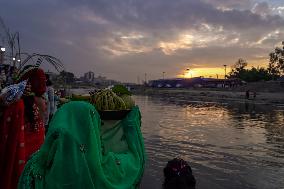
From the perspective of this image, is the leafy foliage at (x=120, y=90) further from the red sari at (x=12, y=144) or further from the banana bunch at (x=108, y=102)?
the red sari at (x=12, y=144)

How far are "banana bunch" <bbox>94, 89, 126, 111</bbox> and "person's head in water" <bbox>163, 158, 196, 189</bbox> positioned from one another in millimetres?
833

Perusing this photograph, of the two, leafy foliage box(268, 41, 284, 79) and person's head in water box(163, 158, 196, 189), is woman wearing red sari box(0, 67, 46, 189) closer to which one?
person's head in water box(163, 158, 196, 189)

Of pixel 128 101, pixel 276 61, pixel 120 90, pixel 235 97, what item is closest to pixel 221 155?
pixel 120 90

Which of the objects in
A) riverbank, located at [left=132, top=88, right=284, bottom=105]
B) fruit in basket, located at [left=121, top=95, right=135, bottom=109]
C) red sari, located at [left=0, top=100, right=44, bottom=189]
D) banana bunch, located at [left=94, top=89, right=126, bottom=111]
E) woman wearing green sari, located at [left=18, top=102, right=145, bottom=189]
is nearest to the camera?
woman wearing green sari, located at [left=18, top=102, right=145, bottom=189]

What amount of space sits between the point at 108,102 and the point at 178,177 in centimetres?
96

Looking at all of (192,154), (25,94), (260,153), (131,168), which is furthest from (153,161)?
(131,168)

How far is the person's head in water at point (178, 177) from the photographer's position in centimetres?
337

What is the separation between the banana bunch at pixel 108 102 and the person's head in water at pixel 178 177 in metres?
0.83

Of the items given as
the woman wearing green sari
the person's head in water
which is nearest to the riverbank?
the person's head in water

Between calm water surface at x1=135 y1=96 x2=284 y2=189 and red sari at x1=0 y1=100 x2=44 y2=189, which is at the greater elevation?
red sari at x1=0 y1=100 x2=44 y2=189

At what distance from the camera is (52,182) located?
6.86 ft

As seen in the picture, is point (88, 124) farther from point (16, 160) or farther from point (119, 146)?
point (16, 160)

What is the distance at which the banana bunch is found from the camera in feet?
9.82

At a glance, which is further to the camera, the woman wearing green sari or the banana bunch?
the banana bunch
